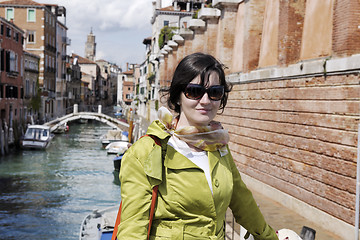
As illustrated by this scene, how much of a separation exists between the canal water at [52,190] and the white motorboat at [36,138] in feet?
1.80

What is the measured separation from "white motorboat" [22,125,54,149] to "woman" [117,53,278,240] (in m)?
28.4

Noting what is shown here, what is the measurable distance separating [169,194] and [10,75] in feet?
101

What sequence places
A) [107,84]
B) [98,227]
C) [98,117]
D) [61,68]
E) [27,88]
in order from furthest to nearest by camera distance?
[107,84], [61,68], [98,117], [27,88], [98,227]

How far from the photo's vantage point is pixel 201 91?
1.79m

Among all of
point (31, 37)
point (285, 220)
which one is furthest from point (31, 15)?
point (285, 220)

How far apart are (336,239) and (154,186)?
20.7 ft

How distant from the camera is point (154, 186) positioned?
1.60 meters

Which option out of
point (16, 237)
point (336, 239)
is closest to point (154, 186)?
point (336, 239)

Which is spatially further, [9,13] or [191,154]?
[9,13]

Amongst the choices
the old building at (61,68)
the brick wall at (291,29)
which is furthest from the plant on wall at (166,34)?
the brick wall at (291,29)

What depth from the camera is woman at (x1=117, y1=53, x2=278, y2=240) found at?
5.19 ft

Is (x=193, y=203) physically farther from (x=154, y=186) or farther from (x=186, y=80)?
(x=186, y=80)

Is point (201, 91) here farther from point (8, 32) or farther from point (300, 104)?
point (8, 32)

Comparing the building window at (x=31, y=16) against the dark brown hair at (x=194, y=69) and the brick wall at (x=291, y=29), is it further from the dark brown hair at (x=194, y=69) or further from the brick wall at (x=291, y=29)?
the dark brown hair at (x=194, y=69)
